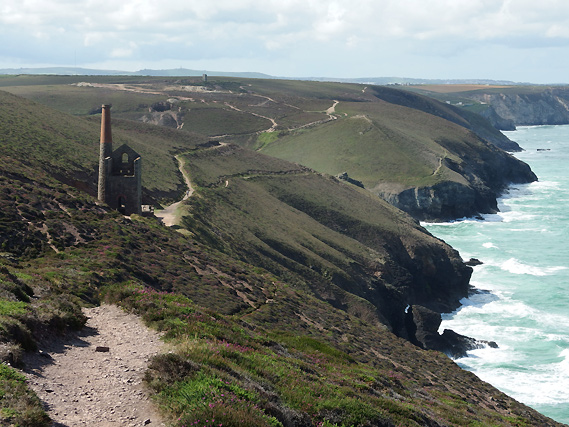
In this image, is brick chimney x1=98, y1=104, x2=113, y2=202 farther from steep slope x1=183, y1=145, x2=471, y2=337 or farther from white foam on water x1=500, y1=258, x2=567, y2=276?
white foam on water x1=500, y1=258, x2=567, y2=276

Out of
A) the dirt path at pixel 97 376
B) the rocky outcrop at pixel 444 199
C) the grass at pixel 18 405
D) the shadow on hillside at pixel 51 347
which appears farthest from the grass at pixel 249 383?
the rocky outcrop at pixel 444 199

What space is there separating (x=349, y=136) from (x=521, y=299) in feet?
226

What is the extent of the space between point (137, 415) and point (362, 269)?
48.5m

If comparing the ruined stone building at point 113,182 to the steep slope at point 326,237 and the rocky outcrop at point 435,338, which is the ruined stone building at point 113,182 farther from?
the rocky outcrop at point 435,338

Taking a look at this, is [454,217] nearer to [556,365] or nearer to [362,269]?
[362,269]

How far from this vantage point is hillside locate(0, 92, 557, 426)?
45.8ft

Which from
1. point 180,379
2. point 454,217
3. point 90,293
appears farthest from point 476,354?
point 454,217

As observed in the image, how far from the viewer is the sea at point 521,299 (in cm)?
4238

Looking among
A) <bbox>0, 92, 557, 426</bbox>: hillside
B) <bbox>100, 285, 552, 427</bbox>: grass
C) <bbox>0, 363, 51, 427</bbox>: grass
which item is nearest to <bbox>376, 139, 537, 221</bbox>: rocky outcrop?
<bbox>0, 92, 557, 426</bbox>: hillside

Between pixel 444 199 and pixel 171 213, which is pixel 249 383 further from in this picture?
pixel 444 199

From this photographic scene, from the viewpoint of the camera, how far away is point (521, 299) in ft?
194

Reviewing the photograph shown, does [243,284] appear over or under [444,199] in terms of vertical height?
over

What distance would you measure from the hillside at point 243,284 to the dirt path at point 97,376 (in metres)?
0.41

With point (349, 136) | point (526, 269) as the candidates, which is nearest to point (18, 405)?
point (526, 269)
